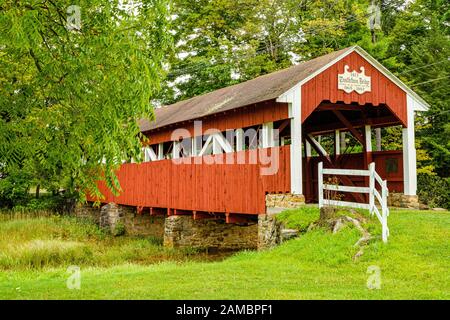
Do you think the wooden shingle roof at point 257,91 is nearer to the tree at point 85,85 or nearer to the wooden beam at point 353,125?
the wooden beam at point 353,125

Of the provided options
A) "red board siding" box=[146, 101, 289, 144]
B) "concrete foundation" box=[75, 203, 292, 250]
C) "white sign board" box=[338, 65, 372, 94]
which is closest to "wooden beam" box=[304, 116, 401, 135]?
"white sign board" box=[338, 65, 372, 94]

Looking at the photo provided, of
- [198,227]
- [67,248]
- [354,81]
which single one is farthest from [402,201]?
[67,248]

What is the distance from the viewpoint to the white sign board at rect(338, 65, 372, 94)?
14.2 m

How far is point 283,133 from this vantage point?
18.6 metres

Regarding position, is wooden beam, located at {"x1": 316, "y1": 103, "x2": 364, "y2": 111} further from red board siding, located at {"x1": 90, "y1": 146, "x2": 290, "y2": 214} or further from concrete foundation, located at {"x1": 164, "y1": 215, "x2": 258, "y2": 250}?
concrete foundation, located at {"x1": 164, "y1": 215, "x2": 258, "y2": 250}

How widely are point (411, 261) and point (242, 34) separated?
25.5 m

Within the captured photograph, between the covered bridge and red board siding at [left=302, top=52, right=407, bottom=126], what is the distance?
0.08 ft

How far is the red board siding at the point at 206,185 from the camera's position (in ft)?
46.6

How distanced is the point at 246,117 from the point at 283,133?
352 centimetres

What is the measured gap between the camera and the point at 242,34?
32.6 metres

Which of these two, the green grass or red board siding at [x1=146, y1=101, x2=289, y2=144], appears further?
the green grass

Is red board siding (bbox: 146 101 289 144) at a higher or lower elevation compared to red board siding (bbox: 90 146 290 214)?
higher

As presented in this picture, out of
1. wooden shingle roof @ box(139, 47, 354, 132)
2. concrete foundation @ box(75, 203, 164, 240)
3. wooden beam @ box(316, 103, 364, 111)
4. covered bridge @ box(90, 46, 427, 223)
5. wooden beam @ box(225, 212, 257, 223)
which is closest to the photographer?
covered bridge @ box(90, 46, 427, 223)
